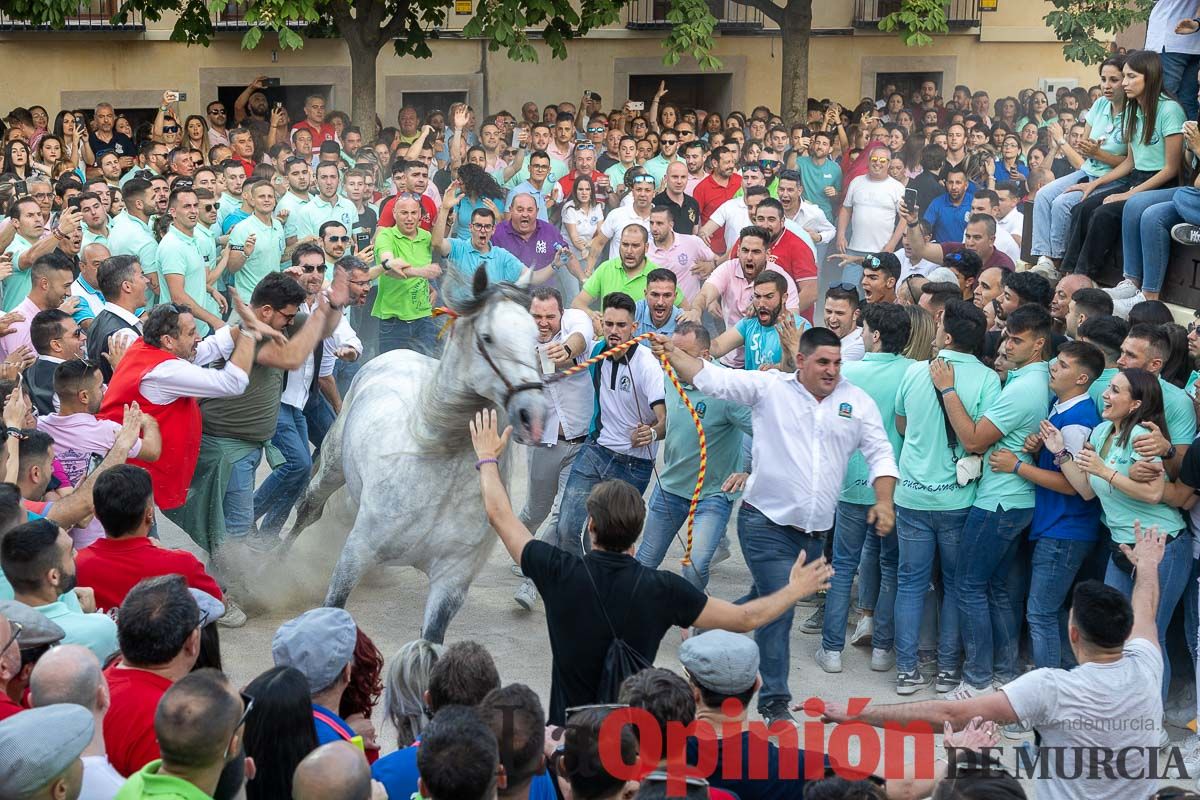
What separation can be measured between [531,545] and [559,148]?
39.0ft

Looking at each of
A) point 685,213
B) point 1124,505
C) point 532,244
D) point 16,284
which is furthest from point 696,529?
point 685,213

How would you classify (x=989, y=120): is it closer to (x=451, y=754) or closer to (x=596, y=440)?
(x=596, y=440)

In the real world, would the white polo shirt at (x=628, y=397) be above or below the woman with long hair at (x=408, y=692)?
above

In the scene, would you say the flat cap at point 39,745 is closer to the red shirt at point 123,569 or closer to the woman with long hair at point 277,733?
the woman with long hair at point 277,733

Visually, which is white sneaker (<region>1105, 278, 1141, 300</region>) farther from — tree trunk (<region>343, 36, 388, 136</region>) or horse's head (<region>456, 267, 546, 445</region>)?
tree trunk (<region>343, 36, 388, 136</region>)

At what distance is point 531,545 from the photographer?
183 inches

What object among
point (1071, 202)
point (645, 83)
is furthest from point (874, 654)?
point (645, 83)

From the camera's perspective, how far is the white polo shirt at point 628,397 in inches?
283

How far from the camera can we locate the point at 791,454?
6.20 m

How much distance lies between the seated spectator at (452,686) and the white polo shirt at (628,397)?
334cm

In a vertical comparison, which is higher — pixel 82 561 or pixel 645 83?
pixel 645 83

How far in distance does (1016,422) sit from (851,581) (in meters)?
1.31

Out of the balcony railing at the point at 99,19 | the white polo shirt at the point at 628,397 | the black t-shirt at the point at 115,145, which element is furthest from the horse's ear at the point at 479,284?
the balcony railing at the point at 99,19

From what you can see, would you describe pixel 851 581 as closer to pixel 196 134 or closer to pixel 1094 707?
pixel 1094 707
